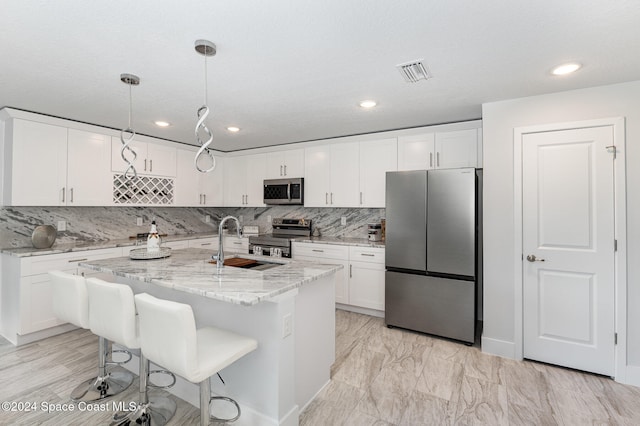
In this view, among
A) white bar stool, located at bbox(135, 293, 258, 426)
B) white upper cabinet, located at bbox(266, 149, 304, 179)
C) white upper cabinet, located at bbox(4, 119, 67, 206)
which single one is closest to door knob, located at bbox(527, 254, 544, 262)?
white bar stool, located at bbox(135, 293, 258, 426)

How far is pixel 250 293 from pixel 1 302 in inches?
139

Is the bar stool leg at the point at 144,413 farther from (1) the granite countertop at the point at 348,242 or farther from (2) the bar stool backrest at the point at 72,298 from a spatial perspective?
(1) the granite countertop at the point at 348,242

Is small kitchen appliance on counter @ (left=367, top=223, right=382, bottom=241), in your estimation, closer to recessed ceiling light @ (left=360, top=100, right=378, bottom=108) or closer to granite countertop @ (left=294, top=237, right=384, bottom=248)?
granite countertop @ (left=294, top=237, right=384, bottom=248)

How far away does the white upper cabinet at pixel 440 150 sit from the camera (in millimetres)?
3482

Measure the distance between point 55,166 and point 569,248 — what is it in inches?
202

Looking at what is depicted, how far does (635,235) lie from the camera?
2.41 meters

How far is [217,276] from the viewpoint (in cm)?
197

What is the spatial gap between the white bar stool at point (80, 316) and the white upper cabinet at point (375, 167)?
3.09 meters

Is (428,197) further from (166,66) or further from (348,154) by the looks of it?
(166,66)

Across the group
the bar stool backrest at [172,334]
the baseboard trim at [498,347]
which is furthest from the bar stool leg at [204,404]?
the baseboard trim at [498,347]

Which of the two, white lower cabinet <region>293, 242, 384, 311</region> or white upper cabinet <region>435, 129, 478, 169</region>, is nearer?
white upper cabinet <region>435, 129, 478, 169</region>

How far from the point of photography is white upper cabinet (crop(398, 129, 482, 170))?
348 cm

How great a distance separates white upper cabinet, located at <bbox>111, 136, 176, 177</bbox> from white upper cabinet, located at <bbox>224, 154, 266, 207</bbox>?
40.1 inches

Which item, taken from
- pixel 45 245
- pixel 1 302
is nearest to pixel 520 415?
pixel 45 245
